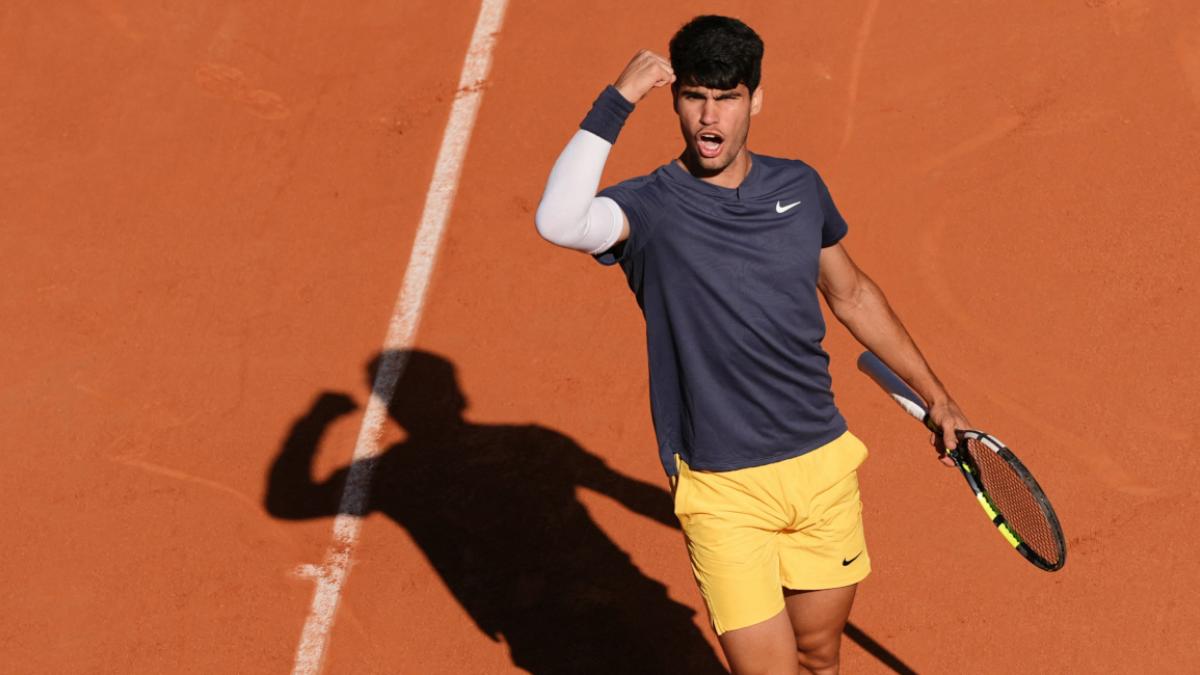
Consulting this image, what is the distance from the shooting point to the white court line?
7.49 metres

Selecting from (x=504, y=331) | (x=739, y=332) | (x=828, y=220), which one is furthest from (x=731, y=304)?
(x=504, y=331)

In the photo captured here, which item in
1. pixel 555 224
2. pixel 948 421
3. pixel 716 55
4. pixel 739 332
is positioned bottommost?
pixel 948 421

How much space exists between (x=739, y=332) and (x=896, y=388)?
1048mm

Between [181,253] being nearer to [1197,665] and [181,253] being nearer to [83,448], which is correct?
[83,448]

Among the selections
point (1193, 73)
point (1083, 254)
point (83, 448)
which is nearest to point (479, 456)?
point (83, 448)

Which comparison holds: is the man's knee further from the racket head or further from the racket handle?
the racket handle

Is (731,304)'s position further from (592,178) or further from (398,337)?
(398,337)

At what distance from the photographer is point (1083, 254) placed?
8359mm

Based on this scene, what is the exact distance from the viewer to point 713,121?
16.4 ft

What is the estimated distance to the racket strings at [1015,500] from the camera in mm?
5527

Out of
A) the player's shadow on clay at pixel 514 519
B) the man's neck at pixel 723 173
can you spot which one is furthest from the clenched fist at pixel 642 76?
the player's shadow on clay at pixel 514 519

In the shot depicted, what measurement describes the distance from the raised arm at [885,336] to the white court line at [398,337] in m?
3.25

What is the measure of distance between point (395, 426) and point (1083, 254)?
4038 millimetres

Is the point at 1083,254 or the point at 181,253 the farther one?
the point at 181,253
